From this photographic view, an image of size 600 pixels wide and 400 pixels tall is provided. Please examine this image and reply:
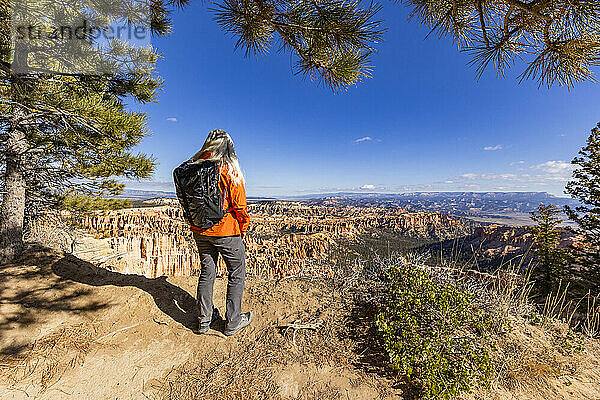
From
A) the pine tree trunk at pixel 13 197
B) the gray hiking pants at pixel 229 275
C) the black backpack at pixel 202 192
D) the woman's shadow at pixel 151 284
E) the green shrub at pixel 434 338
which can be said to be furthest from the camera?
the pine tree trunk at pixel 13 197

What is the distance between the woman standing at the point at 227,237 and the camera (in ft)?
6.91

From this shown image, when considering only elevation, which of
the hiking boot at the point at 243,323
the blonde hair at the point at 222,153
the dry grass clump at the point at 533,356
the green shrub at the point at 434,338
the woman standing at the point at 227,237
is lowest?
the dry grass clump at the point at 533,356

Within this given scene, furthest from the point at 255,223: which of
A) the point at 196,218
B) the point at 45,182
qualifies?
the point at 196,218

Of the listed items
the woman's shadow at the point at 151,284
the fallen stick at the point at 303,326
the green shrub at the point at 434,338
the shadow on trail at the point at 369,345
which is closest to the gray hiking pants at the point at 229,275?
the woman's shadow at the point at 151,284

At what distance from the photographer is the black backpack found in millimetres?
2014

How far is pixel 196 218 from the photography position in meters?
2.04

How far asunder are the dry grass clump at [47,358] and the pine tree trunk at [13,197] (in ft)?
11.3

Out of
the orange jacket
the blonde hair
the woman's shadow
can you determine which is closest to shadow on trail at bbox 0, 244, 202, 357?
the woman's shadow

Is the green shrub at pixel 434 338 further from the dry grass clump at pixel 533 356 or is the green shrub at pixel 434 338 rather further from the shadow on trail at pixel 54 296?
the shadow on trail at pixel 54 296

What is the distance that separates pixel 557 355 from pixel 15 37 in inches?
340

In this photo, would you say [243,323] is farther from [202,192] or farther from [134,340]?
[202,192]

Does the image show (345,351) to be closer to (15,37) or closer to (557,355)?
(557,355)

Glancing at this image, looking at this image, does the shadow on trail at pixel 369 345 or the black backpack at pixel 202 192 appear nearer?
the shadow on trail at pixel 369 345

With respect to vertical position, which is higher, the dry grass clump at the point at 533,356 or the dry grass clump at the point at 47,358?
the dry grass clump at the point at 47,358
